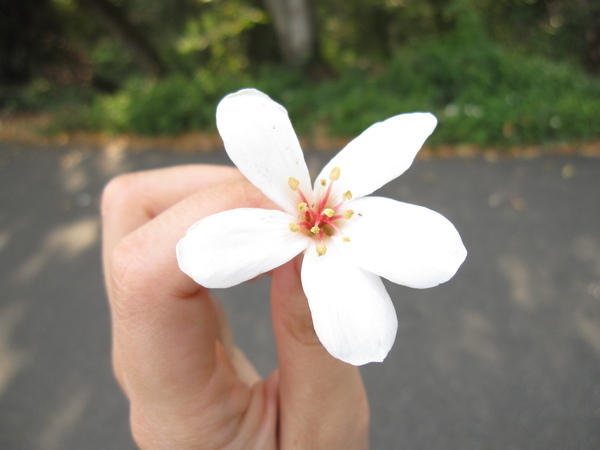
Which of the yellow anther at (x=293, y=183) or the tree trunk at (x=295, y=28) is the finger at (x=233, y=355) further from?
the tree trunk at (x=295, y=28)

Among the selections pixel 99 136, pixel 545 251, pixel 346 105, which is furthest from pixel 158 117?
pixel 545 251

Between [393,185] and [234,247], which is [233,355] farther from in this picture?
[393,185]

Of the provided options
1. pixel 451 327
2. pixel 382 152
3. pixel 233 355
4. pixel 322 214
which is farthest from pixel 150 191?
pixel 451 327

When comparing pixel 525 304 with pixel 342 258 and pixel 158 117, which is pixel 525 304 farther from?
pixel 158 117

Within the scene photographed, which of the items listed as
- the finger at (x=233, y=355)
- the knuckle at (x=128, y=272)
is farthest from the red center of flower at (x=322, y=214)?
the finger at (x=233, y=355)

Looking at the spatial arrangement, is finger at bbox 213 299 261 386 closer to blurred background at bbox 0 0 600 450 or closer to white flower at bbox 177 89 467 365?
white flower at bbox 177 89 467 365
